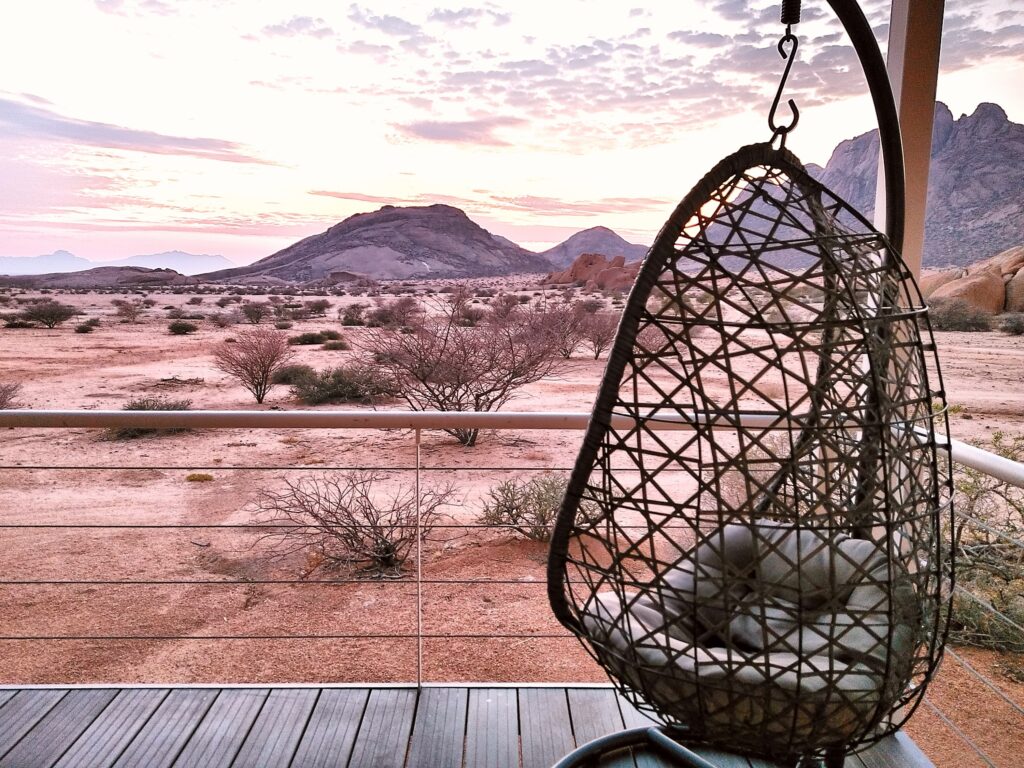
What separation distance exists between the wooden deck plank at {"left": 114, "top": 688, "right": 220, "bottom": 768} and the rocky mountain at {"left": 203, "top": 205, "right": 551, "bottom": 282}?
26.4 ft

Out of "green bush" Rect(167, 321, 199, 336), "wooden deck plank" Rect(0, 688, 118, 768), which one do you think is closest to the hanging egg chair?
"wooden deck plank" Rect(0, 688, 118, 768)

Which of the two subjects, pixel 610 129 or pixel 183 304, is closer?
pixel 610 129

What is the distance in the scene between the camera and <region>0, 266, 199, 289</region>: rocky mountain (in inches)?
388

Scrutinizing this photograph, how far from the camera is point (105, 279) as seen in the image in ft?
33.8

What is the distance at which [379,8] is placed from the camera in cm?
709

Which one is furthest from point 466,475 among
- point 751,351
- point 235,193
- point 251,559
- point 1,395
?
point 751,351

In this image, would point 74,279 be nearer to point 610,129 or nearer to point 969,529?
point 610,129

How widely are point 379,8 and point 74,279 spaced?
572cm

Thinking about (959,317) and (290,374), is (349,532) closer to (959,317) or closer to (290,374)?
(959,317)

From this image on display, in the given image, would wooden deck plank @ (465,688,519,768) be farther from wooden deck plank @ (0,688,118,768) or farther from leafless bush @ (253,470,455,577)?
leafless bush @ (253,470,455,577)

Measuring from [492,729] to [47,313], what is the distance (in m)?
11.8

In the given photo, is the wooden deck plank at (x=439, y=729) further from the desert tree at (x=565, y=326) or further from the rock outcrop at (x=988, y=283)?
the desert tree at (x=565, y=326)

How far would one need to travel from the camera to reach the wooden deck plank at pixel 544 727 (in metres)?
1.58

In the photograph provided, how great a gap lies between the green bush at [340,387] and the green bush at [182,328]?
3.15 m
